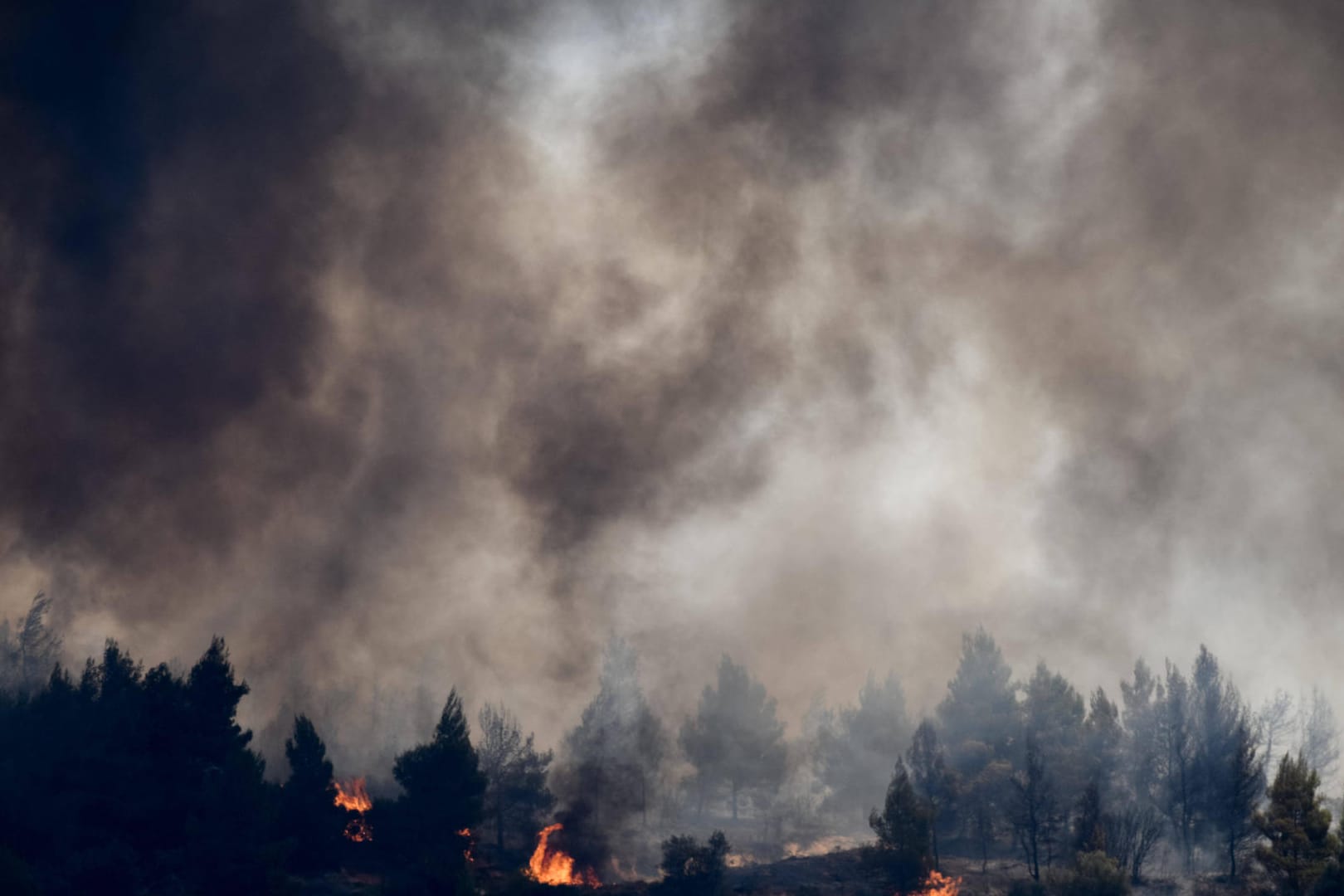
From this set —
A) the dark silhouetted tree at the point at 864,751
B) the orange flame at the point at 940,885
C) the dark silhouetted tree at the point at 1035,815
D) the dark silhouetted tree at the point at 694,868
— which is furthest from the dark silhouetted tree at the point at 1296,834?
the dark silhouetted tree at the point at 864,751

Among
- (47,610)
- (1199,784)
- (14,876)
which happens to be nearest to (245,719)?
(47,610)

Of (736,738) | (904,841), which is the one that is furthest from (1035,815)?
(736,738)

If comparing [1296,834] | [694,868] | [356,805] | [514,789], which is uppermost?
[514,789]

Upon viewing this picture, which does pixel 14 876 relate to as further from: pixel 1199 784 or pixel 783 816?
pixel 1199 784

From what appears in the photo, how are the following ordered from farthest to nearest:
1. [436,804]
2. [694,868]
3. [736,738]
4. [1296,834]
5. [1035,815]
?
[736,738] → [1035,815] → [436,804] → [694,868] → [1296,834]

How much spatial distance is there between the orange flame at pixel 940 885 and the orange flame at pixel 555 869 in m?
30.9

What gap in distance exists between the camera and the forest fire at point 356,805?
79.4 meters

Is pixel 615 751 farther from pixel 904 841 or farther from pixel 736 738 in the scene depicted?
pixel 904 841

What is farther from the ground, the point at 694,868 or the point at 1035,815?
the point at 1035,815

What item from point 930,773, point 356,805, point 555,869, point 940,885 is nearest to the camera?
point 940,885

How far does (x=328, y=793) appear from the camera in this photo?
78.4m

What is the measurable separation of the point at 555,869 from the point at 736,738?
36.2m

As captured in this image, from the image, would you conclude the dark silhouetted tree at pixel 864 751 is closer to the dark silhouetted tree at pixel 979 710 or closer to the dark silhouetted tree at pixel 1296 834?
the dark silhouetted tree at pixel 979 710

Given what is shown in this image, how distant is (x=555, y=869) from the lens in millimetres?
87938
